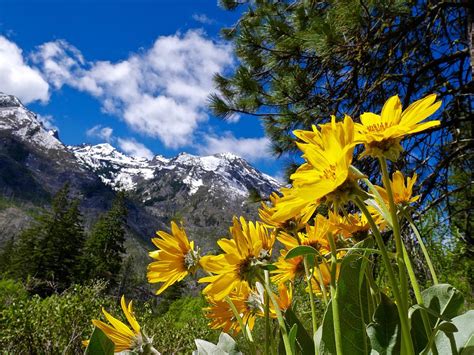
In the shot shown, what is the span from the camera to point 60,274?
2833 centimetres

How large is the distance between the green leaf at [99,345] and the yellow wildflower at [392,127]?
1.78ft

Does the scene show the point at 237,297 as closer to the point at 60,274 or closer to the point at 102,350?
the point at 102,350

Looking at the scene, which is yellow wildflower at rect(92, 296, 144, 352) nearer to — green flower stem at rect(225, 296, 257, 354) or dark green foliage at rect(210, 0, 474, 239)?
green flower stem at rect(225, 296, 257, 354)

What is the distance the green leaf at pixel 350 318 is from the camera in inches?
29.9

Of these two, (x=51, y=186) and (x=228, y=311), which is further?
(x=51, y=186)

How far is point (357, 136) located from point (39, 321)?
3191 mm

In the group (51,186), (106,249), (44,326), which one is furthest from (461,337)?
(51,186)

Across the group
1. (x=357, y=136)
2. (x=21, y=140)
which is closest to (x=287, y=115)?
(x=357, y=136)

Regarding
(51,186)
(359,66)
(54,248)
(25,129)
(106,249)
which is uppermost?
(25,129)

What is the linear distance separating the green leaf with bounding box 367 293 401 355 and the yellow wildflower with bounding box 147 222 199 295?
47 centimetres

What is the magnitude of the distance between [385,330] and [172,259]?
1.78ft

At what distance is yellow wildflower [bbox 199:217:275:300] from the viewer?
87 centimetres

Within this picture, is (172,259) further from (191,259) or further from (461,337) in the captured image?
(461,337)

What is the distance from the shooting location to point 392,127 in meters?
0.71
